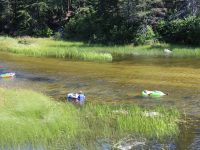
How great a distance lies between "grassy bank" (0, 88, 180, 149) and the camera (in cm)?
1708

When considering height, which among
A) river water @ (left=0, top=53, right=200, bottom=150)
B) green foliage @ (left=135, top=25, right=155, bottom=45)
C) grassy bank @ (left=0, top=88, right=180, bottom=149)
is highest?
green foliage @ (left=135, top=25, right=155, bottom=45)

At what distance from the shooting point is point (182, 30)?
55.1m

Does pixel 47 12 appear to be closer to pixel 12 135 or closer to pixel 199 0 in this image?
pixel 199 0

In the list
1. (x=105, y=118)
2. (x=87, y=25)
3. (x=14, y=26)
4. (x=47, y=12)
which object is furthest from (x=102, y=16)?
(x=105, y=118)

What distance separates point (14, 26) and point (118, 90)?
173 ft

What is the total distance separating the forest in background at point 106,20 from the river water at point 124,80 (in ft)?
34.9

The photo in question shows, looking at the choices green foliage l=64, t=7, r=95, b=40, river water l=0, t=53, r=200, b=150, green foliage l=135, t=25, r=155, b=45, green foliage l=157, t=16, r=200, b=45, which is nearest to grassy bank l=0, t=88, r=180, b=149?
river water l=0, t=53, r=200, b=150

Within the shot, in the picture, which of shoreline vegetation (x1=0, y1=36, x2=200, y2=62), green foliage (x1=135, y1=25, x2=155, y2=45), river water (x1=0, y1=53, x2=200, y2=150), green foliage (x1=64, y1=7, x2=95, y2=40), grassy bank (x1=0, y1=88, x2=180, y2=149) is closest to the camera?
grassy bank (x1=0, y1=88, x2=180, y2=149)

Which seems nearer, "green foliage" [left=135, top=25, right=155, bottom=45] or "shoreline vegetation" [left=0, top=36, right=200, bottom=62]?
"shoreline vegetation" [left=0, top=36, right=200, bottom=62]

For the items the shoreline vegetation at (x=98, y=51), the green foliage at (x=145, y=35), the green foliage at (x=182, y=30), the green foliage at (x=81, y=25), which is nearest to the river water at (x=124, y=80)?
the shoreline vegetation at (x=98, y=51)

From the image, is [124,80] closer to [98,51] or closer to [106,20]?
[98,51]

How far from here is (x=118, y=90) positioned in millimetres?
29703

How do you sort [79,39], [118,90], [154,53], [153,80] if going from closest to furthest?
[118,90], [153,80], [154,53], [79,39]

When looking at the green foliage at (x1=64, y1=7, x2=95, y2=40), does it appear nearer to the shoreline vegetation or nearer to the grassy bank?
the shoreline vegetation
